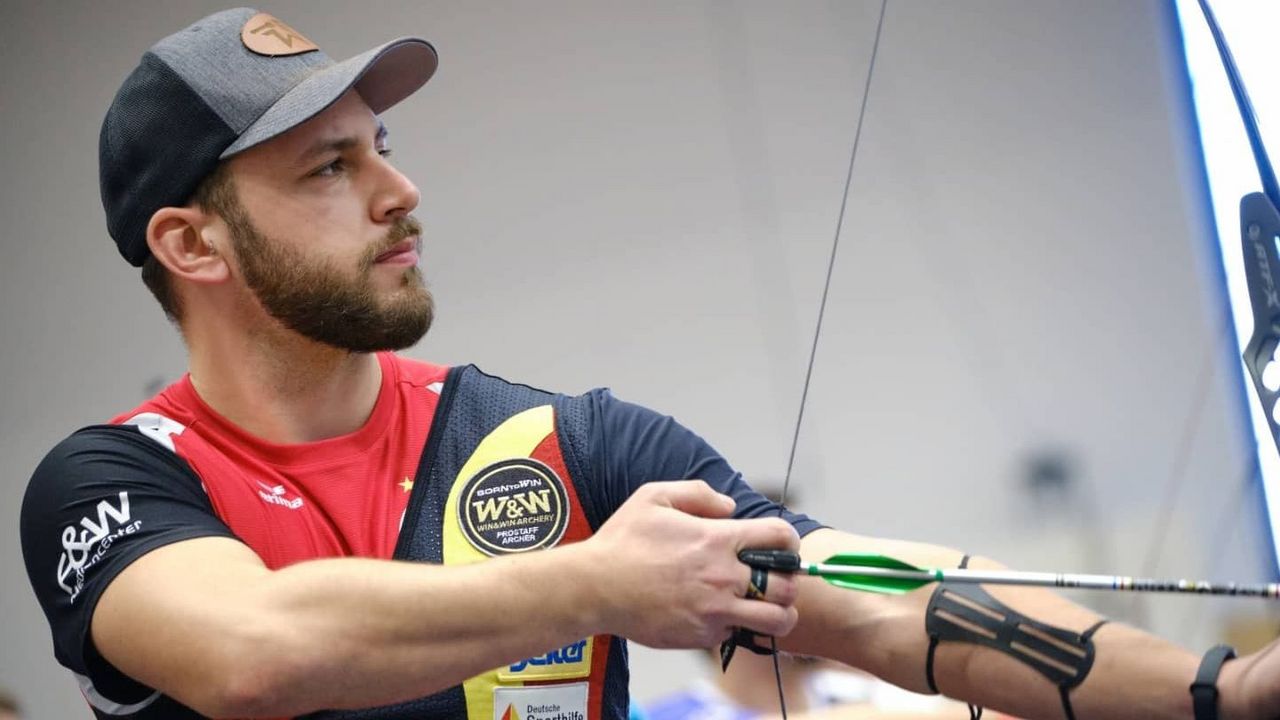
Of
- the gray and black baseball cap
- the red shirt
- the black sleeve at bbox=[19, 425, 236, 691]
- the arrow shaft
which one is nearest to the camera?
the arrow shaft

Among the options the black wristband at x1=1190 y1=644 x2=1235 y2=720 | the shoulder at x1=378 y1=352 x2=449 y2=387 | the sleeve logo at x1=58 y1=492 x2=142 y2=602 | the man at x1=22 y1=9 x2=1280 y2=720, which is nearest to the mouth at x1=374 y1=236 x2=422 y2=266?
the man at x1=22 y1=9 x2=1280 y2=720

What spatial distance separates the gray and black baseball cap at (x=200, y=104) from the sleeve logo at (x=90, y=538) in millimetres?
371

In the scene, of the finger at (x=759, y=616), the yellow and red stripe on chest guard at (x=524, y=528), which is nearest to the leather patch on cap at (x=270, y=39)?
the yellow and red stripe on chest guard at (x=524, y=528)

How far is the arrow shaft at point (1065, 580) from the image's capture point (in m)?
0.82

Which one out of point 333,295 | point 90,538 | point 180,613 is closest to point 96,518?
point 90,538

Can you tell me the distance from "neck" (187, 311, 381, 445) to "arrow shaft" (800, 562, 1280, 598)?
0.58 meters

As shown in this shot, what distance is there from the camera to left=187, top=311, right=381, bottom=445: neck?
4.34 ft

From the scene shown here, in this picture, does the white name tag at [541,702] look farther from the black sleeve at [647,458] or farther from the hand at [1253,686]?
the hand at [1253,686]

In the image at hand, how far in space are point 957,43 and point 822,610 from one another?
2.21 ft

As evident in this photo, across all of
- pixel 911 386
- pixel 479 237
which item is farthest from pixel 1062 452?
pixel 479 237

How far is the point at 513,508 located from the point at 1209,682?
0.59 m

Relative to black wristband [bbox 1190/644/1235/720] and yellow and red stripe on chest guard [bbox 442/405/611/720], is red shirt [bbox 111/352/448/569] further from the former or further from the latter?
black wristband [bbox 1190/644/1235/720]

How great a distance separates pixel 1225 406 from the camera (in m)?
0.94

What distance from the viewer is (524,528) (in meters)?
1.21
